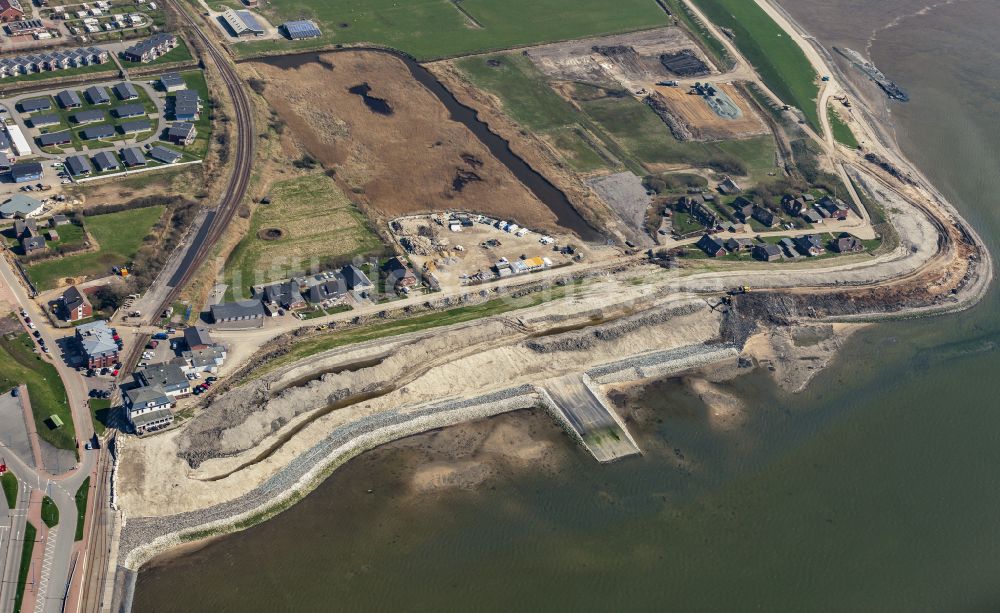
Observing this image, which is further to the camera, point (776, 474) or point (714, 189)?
point (714, 189)

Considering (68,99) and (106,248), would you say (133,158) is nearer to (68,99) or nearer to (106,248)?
(106,248)

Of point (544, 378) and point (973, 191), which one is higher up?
point (973, 191)

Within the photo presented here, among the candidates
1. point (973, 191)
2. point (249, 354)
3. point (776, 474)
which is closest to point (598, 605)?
point (776, 474)

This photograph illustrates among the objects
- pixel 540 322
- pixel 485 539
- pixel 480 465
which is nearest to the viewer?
pixel 485 539

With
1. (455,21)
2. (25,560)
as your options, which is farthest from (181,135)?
(25,560)

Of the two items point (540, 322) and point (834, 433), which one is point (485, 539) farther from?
point (834, 433)

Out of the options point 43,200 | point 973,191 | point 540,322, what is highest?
point 973,191

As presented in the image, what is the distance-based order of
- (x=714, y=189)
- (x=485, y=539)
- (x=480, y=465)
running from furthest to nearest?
1. (x=714, y=189)
2. (x=480, y=465)
3. (x=485, y=539)
